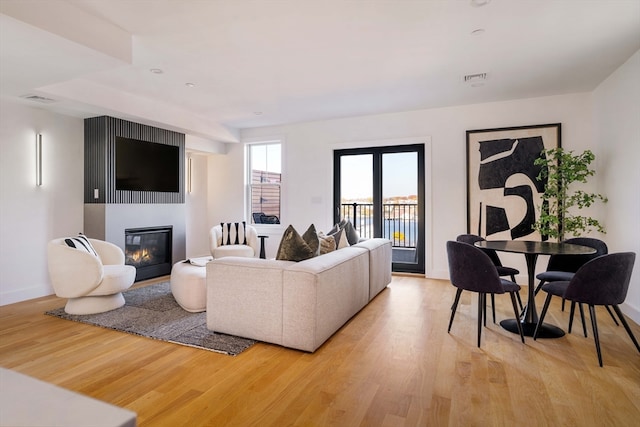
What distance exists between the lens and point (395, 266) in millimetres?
5754

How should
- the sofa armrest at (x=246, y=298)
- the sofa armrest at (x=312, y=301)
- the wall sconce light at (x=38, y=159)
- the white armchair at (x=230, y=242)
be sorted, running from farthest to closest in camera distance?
the white armchair at (x=230, y=242)
the wall sconce light at (x=38, y=159)
the sofa armrest at (x=246, y=298)
the sofa armrest at (x=312, y=301)

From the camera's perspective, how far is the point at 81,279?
3.51m

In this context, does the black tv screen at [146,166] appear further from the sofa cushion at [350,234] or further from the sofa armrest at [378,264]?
the sofa armrest at [378,264]

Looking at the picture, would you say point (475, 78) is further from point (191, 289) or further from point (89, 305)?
point (89, 305)

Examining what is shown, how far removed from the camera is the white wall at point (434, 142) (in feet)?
15.5

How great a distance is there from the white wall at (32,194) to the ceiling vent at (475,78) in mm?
5117

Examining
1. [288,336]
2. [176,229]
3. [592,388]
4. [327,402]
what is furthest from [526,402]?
[176,229]

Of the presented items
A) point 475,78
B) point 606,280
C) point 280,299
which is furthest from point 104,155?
point 606,280

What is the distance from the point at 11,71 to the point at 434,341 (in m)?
4.39

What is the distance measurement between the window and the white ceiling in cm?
181

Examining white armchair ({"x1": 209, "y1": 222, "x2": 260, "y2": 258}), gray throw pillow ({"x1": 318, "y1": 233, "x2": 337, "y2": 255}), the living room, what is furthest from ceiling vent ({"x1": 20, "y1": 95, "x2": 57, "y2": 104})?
gray throw pillow ({"x1": 318, "y1": 233, "x2": 337, "y2": 255})

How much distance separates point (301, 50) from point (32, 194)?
12.5 feet

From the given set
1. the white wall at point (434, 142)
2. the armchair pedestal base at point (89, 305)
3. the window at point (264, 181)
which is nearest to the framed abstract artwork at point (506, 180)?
the white wall at point (434, 142)

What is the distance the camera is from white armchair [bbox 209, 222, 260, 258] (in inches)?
210
